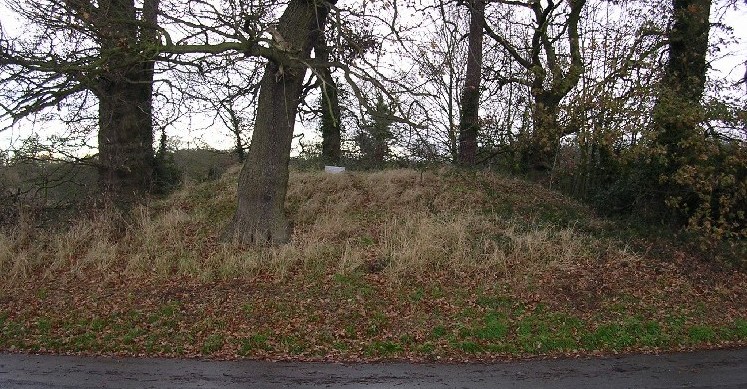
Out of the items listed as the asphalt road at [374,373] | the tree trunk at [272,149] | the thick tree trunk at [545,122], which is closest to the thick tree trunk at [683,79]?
the thick tree trunk at [545,122]

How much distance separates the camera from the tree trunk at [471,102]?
55.1ft

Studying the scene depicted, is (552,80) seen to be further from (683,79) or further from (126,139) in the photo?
(126,139)

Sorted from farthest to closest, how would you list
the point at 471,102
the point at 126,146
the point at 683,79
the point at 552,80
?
1. the point at 471,102
2. the point at 126,146
3. the point at 683,79
4. the point at 552,80

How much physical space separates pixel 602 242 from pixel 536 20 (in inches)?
324

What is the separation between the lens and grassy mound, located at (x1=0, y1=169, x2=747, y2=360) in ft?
26.2

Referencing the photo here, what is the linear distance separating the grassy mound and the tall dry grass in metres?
0.04

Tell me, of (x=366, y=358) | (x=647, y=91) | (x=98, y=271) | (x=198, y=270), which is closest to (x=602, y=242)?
(x=647, y=91)

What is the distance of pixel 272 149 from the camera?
11.8m

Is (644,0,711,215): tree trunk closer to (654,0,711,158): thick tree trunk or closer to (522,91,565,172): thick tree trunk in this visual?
(654,0,711,158): thick tree trunk

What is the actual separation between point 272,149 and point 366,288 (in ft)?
12.3

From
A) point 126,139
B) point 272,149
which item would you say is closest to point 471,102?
point 272,149

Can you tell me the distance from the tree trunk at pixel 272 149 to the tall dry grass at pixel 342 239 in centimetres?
54

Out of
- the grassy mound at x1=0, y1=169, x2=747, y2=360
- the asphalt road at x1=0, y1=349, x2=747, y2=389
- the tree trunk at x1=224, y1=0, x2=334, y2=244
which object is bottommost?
the asphalt road at x1=0, y1=349, x2=747, y2=389

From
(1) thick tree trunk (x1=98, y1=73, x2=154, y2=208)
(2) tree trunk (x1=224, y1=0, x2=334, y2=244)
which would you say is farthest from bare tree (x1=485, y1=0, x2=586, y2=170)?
(1) thick tree trunk (x1=98, y1=73, x2=154, y2=208)
